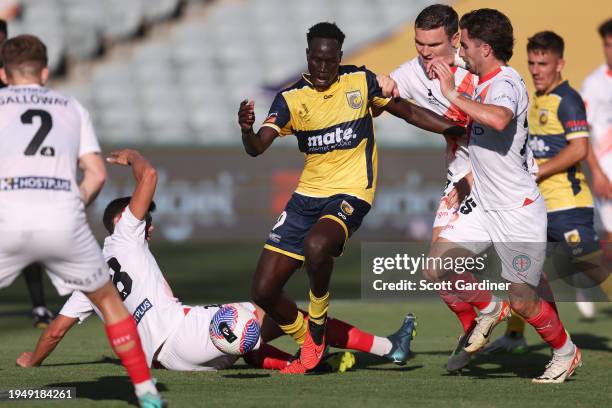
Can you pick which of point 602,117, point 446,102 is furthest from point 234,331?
point 602,117

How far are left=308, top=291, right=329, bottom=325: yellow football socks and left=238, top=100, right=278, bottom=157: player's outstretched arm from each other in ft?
3.67

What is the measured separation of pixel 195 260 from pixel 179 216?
142cm

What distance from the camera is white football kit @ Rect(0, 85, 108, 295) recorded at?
5570 millimetres

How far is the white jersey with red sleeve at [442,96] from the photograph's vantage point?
8.21 m

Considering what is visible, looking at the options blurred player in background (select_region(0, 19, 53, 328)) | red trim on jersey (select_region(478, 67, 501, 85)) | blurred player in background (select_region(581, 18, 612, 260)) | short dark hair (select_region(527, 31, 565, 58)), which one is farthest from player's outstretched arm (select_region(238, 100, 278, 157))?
blurred player in background (select_region(581, 18, 612, 260))

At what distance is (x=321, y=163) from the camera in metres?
7.86

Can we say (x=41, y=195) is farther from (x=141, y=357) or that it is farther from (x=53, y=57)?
(x=53, y=57)

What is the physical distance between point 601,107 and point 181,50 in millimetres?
12041

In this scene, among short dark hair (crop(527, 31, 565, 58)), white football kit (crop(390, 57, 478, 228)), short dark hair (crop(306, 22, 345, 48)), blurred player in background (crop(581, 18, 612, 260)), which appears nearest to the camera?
short dark hair (crop(306, 22, 345, 48))

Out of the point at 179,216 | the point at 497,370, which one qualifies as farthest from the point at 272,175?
the point at 497,370

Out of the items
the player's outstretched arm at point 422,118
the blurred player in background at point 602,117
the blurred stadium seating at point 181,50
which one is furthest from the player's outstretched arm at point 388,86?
the blurred stadium seating at point 181,50

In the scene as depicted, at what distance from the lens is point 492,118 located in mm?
6793

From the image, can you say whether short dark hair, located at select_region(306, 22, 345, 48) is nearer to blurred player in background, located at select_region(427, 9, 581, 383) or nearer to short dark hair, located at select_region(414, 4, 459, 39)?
short dark hair, located at select_region(414, 4, 459, 39)

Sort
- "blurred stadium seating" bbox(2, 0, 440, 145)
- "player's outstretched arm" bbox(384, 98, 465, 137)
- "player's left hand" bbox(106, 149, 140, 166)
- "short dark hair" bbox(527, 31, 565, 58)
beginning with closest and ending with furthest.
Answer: "player's left hand" bbox(106, 149, 140, 166) → "player's outstretched arm" bbox(384, 98, 465, 137) → "short dark hair" bbox(527, 31, 565, 58) → "blurred stadium seating" bbox(2, 0, 440, 145)
